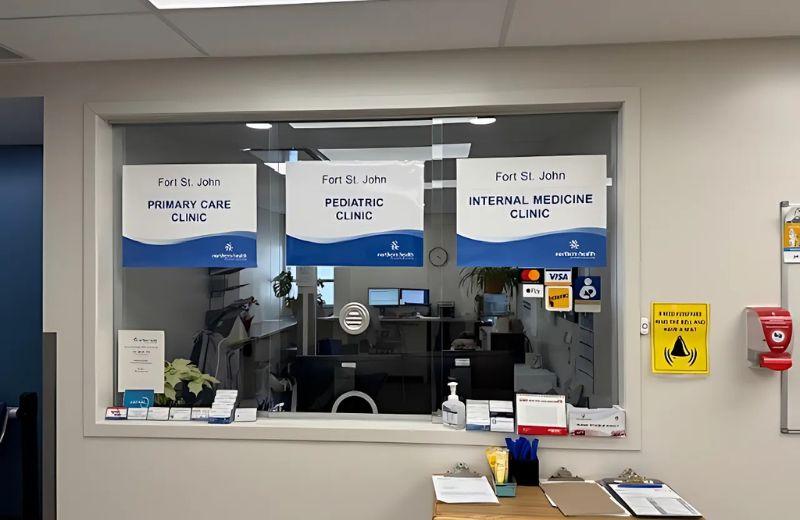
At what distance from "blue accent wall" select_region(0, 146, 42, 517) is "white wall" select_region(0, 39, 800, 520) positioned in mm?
1268

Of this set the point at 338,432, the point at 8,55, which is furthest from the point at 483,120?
the point at 8,55

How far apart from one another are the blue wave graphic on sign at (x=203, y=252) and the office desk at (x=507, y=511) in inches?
53.6

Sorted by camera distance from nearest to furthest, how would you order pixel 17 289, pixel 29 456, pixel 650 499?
1. pixel 650 499
2. pixel 29 456
3. pixel 17 289

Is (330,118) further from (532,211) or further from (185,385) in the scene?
(185,385)

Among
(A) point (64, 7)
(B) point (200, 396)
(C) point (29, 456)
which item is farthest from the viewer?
(C) point (29, 456)

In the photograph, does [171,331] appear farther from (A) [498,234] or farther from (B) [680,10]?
(B) [680,10]

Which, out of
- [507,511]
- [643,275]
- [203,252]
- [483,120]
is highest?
[483,120]

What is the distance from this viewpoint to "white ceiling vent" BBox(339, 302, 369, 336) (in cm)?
252

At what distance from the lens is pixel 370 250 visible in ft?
8.12

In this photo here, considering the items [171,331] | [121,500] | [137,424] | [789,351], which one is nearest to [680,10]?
[789,351]

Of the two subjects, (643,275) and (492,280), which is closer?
(643,275)

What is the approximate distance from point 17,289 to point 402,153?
2776 mm

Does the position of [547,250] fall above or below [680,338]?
above

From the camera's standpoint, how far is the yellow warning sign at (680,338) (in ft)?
7.40
